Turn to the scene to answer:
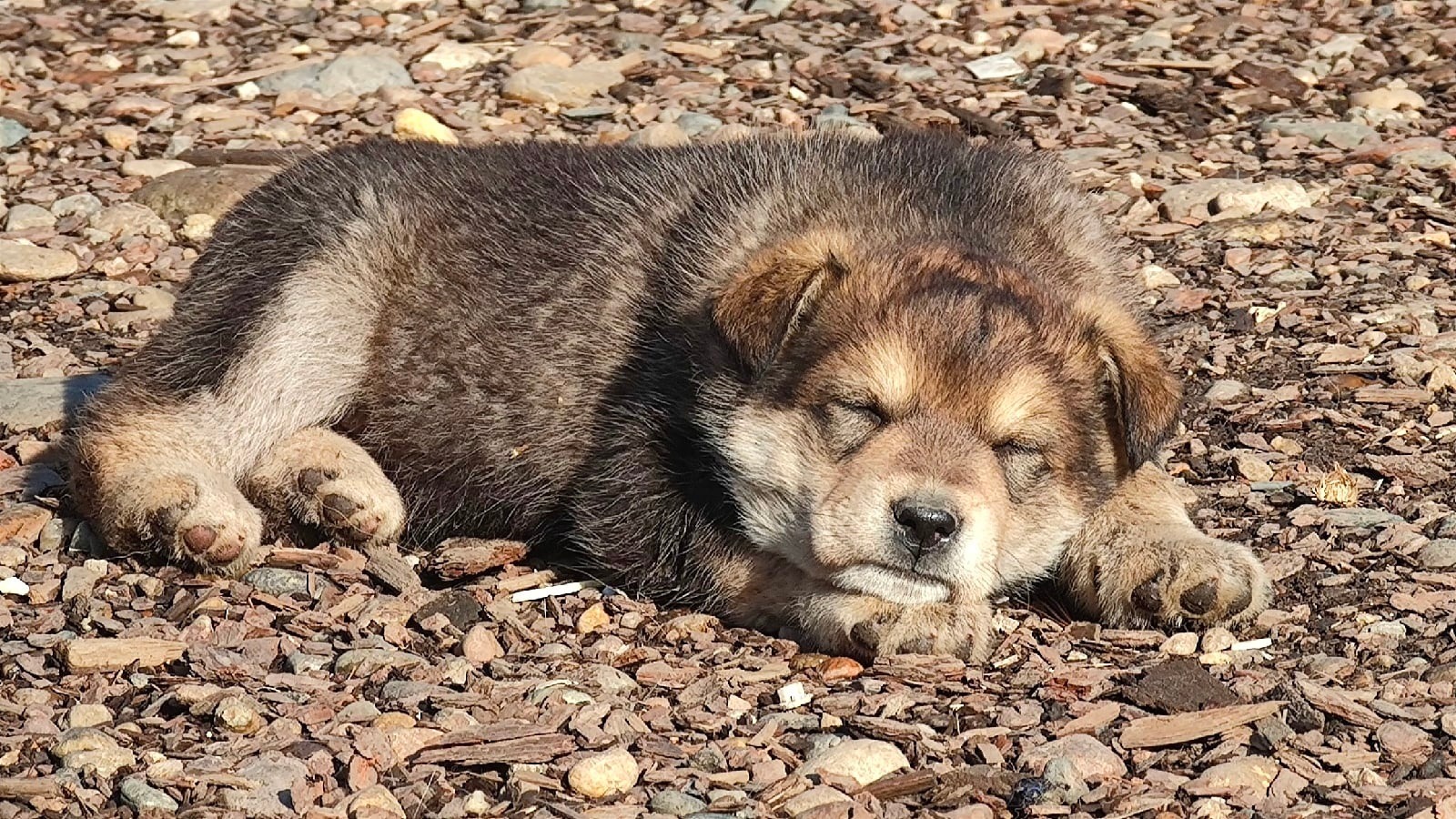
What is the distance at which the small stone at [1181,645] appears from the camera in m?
5.05

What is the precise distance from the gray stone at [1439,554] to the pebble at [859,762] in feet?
6.05

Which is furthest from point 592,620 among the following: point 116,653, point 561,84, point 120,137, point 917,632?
point 120,137

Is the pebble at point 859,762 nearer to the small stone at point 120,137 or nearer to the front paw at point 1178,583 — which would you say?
the front paw at point 1178,583

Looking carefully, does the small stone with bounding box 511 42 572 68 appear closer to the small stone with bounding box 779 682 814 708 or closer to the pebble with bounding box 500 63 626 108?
the pebble with bounding box 500 63 626 108

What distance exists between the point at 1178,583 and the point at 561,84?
5.40 meters

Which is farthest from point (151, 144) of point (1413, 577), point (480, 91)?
point (1413, 577)

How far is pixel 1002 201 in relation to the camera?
580 cm

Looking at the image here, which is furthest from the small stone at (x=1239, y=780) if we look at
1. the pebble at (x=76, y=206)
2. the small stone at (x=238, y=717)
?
the pebble at (x=76, y=206)

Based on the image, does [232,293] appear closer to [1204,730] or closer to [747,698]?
[747,698]

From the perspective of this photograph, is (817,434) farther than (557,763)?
Yes

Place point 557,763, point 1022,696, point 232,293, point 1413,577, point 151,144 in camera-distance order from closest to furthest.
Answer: point 557,763 < point 1022,696 < point 1413,577 < point 232,293 < point 151,144

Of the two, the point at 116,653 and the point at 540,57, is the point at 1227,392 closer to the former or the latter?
the point at 116,653

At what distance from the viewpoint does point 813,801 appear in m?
4.18

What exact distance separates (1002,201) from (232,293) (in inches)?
95.6
